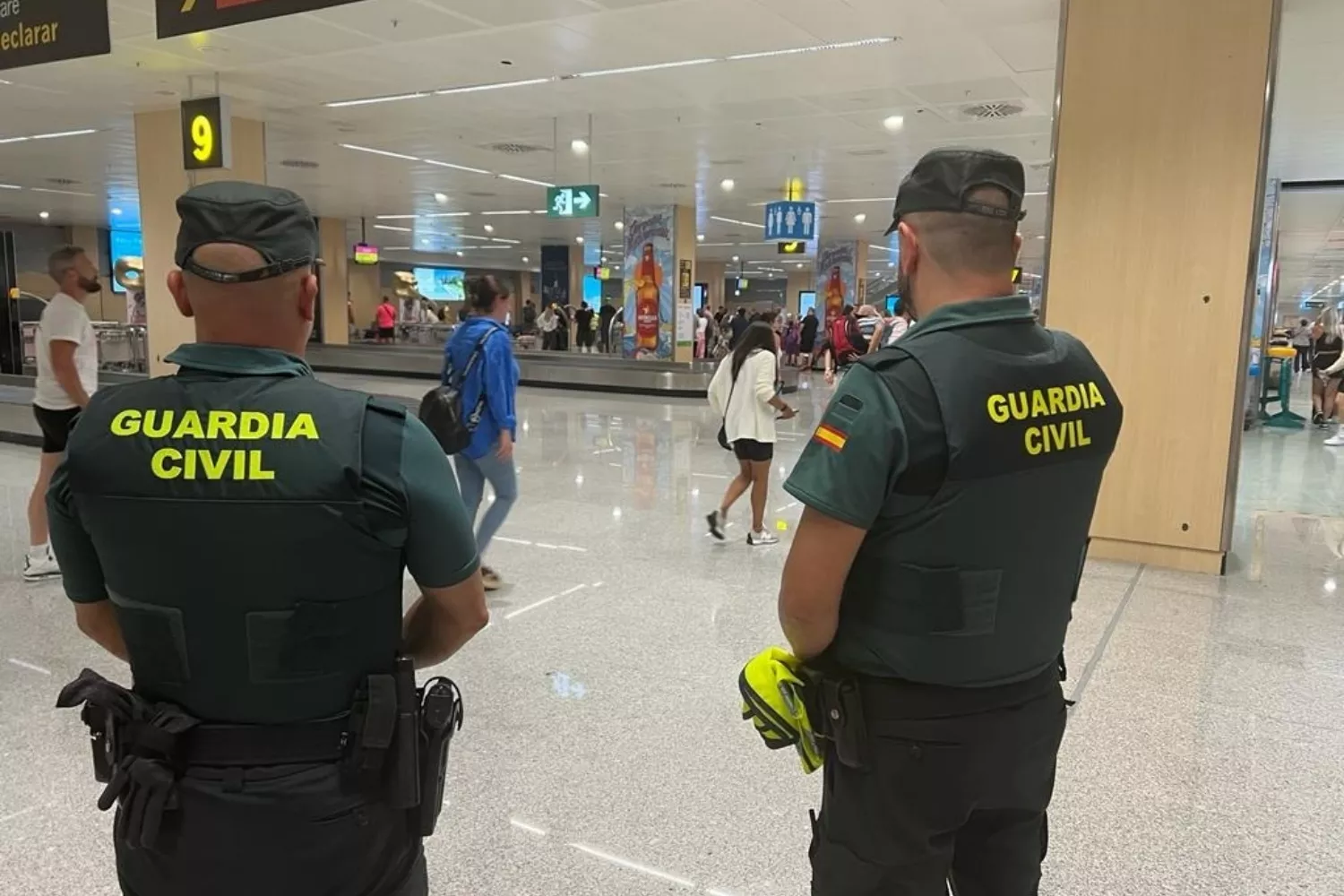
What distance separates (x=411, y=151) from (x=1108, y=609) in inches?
455

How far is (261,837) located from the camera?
134cm

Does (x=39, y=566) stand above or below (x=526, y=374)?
below

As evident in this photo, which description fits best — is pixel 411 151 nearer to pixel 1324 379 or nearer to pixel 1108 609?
pixel 1108 609

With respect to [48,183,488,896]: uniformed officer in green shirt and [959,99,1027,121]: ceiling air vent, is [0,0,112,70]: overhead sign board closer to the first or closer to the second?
[48,183,488,896]: uniformed officer in green shirt

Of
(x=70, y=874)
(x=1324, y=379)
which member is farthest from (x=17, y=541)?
(x=1324, y=379)

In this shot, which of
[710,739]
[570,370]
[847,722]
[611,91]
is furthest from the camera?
[570,370]

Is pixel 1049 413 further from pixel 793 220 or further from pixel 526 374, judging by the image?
pixel 526 374

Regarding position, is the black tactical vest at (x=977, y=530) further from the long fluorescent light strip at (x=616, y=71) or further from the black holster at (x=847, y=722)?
the long fluorescent light strip at (x=616, y=71)

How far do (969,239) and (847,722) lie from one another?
2.70 feet

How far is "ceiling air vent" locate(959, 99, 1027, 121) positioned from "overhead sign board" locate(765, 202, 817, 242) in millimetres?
5692

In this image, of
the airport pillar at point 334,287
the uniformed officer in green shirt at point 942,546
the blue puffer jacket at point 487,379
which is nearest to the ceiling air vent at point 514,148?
the blue puffer jacket at point 487,379

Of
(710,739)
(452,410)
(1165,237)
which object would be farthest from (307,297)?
(1165,237)

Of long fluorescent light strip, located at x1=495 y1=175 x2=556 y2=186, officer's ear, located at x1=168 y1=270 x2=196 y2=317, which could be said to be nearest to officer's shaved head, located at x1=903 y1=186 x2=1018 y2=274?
officer's ear, located at x1=168 y1=270 x2=196 y2=317

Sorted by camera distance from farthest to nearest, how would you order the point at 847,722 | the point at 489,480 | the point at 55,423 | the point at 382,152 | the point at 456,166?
the point at 456,166 → the point at 382,152 → the point at 55,423 → the point at 489,480 → the point at 847,722
